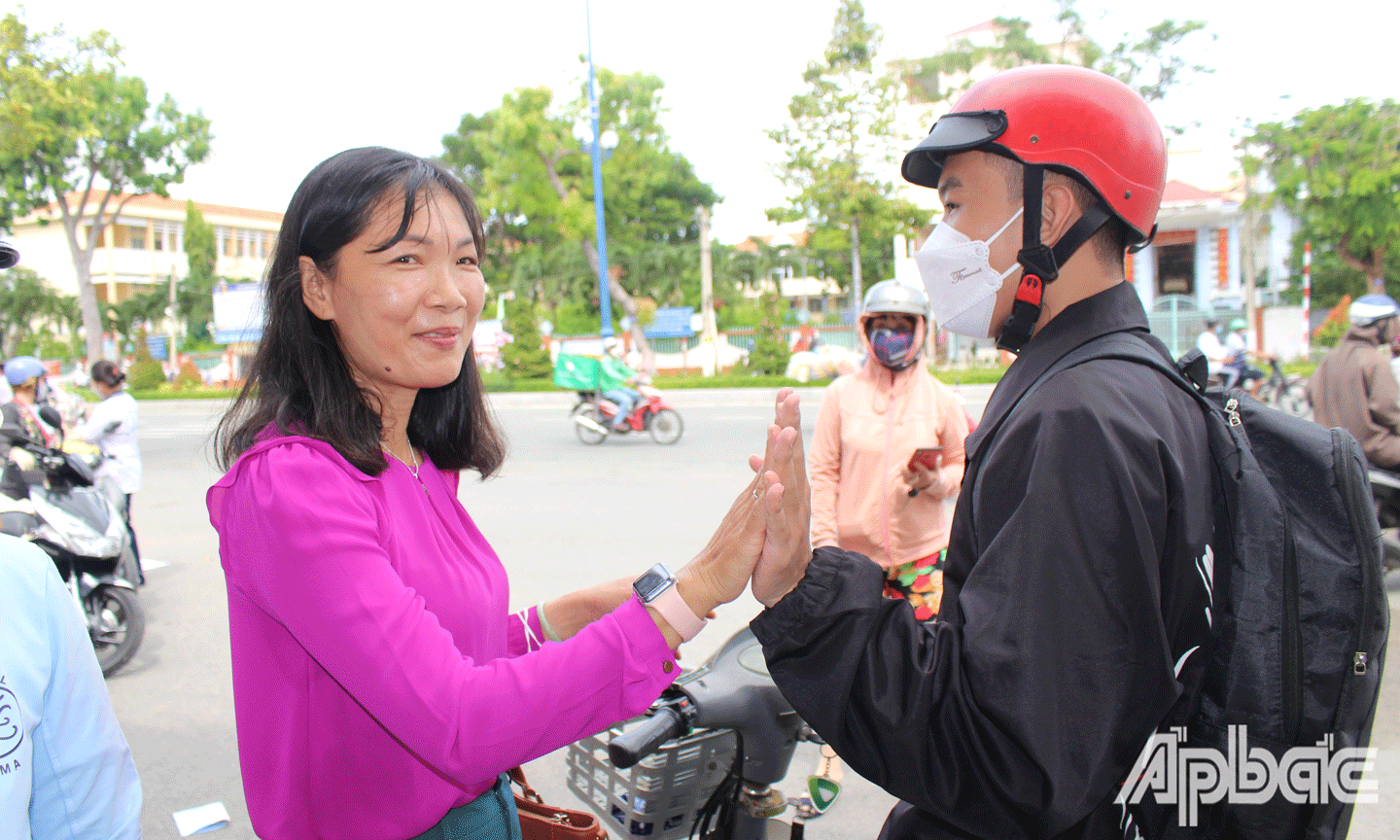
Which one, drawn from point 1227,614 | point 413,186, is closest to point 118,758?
point 413,186

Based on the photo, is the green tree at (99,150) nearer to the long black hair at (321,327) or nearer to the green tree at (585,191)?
the green tree at (585,191)

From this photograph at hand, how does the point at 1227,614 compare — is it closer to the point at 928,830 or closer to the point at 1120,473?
the point at 1120,473

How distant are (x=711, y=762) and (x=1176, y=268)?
3430 centimetres

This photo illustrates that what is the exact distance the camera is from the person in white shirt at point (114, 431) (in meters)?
6.10

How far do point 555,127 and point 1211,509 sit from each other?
91.4 ft

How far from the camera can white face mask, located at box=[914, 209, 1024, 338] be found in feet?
4.52

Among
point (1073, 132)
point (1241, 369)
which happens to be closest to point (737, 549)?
point (1073, 132)

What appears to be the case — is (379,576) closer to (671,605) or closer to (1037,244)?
(671,605)

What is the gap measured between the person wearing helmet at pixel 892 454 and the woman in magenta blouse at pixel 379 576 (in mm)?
2038

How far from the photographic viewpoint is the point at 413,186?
1.41 metres

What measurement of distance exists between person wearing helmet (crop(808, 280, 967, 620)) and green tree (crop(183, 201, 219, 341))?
44092 mm

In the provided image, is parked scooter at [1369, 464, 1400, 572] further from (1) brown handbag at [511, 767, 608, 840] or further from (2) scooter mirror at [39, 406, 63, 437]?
(2) scooter mirror at [39, 406, 63, 437]

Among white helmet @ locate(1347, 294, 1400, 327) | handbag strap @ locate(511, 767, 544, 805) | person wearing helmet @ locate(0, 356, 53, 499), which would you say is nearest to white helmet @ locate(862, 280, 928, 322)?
handbag strap @ locate(511, 767, 544, 805)

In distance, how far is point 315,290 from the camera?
144cm
